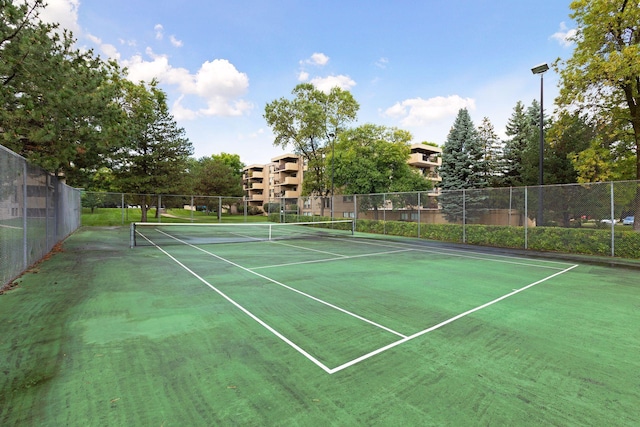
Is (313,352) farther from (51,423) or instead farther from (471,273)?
(471,273)

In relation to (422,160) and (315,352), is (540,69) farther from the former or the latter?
(422,160)

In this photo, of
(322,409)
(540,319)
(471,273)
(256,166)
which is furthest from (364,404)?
(256,166)

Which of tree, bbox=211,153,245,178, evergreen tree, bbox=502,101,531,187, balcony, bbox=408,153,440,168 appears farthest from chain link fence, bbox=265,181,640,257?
tree, bbox=211,153,245,178

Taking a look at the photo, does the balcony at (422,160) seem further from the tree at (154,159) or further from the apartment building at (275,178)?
the tree at (154,159)

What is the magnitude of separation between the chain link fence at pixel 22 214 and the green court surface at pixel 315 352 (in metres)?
0.88

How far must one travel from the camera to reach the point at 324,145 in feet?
125

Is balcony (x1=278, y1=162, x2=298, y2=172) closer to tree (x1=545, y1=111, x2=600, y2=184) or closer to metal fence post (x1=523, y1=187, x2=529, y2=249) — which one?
tree (x1=545, y1=111, x2=600, y2=184)

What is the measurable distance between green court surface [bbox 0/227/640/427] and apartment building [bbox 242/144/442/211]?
39.2 m

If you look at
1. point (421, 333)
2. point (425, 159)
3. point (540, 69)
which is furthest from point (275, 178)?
point (421, 333)

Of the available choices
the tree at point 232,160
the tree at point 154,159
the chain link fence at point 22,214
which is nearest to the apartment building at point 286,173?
the tree at point 232,160

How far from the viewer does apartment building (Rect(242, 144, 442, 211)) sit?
182ft

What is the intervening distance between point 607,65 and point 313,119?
2538cm

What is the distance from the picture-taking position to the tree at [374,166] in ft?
99.6

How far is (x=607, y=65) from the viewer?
41.4 ft
